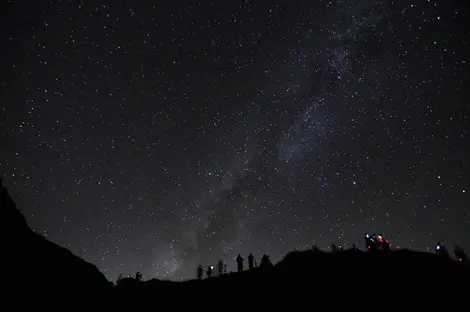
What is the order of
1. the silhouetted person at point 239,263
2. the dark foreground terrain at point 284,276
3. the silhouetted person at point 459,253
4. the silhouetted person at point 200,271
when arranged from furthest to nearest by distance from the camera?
the silhouetted person at point 200,271, the silhouetted person at point 239,263, the silhouetted person at point 459,253, the dark foreground terrain at point 284,276

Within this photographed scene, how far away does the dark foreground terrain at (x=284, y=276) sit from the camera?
59.7 ft

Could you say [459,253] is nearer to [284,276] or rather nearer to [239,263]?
[284,276]

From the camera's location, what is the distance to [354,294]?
1823 centimetres

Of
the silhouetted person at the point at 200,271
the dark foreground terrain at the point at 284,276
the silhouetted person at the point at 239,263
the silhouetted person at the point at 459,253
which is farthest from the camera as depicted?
the silhouetted person at the point at 200,271

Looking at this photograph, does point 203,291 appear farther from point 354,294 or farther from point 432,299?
point 432,299

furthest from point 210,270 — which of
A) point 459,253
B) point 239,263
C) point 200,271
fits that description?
point 459,253

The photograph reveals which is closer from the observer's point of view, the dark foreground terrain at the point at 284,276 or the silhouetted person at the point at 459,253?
the dark foreground terrain at the point at 284,276

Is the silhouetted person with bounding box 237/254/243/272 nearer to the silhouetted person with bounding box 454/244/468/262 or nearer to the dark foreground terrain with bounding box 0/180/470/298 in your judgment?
the dark foreground terrain with bounding box 0/180/470/298

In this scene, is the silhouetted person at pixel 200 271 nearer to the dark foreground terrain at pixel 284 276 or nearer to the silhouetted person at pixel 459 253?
the dark foreground terrain at pixel 284 276

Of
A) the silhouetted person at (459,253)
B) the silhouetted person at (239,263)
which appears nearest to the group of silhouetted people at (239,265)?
the silhouetted person at (239,263)

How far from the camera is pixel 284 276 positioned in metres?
21.0

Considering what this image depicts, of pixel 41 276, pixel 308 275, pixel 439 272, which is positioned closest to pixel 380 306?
pixel 308 275

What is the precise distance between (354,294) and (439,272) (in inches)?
299

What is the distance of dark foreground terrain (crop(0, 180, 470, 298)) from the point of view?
18.2 metres
